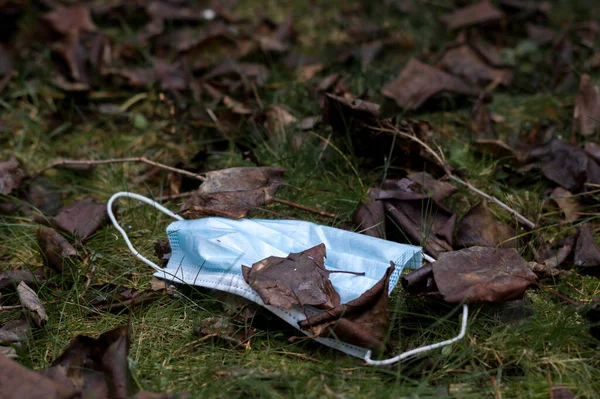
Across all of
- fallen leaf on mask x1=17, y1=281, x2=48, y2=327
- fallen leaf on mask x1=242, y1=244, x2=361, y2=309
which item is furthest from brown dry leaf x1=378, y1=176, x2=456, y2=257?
fallen leaf on mask x1=17, y1=281, x2=48, y2=327

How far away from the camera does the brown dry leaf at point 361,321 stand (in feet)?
5.38

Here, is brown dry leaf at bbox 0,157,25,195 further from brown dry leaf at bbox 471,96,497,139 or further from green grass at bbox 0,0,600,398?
brown dry leaf at bbox 471,96,497,139

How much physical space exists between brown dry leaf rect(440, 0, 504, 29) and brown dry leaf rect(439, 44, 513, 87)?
0.23 metres

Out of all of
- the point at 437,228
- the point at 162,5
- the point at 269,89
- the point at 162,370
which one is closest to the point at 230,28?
the point at 162,5

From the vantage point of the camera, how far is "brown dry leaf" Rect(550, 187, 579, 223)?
87.7 inches

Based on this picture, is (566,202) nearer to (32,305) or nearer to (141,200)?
(141,200)

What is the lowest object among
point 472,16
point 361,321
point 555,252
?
point 555,252

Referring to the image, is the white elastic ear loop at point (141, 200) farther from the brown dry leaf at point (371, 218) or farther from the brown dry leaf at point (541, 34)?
the brown dry leaf at point (541, 34)

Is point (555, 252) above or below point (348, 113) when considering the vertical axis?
below

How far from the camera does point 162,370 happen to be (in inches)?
65.3

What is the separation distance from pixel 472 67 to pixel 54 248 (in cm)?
205

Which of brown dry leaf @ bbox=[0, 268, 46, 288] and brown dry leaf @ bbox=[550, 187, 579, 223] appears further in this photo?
brown dry leaf @ bbox=[550, 187, 579, 223]

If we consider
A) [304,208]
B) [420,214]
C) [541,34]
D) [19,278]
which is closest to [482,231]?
[420,214]

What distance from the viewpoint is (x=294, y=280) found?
1737 millimetres
